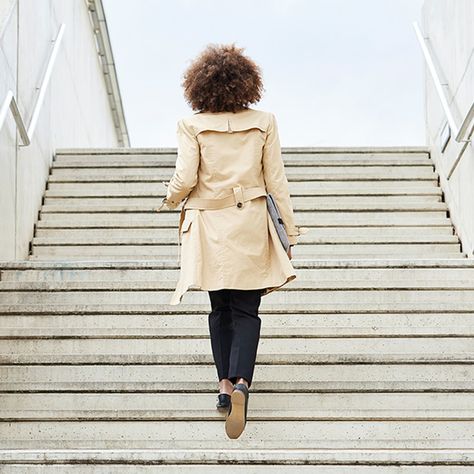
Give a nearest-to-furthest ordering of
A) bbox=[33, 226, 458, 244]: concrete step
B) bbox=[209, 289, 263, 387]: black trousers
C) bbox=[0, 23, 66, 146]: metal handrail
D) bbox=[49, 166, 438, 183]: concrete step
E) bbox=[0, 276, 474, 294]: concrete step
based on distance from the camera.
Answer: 1. bbox=[209, 289, 263, 387]: black trousers
2. bbox=[0, 276, 474, 294]: concrete step
3. bbox=[0, 23, 66, 146]: metal handrail
4. bbox=[33, 226, 458, 244]: concrete step
5. bbox=[49, 166, 438, 183]: concrete step

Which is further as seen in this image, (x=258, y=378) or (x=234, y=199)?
(x=258, y=378)

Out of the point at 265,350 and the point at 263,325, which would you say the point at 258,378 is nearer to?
the point at 265,350

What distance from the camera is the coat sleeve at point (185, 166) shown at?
4.54 meters

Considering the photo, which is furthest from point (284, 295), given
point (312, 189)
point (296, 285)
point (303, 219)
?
point (312, 189)

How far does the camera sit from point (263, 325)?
17.4ft

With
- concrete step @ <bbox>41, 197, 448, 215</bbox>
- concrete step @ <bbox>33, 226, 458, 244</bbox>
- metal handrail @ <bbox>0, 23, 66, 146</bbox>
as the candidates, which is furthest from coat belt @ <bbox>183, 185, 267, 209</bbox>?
concrete step @ <bbox>41, 197, 448, 215</bbox>

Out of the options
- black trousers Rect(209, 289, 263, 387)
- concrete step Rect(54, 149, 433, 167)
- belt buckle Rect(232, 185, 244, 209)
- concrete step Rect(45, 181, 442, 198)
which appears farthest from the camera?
concrete step Rect(54, 149, 433, 167)

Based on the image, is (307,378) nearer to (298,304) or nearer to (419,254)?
(298,304)

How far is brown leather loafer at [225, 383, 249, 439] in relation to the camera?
4234 mm

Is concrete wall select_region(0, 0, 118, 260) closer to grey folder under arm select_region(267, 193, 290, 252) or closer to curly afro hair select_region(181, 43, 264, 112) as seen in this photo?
curly afro hair select_region(181, 43, 264, 112)

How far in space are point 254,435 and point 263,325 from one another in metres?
0.93

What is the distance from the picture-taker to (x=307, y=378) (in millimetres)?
4855

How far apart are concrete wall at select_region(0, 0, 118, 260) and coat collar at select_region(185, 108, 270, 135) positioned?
1865 mm

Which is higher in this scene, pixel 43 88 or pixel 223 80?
pixel 223 80
